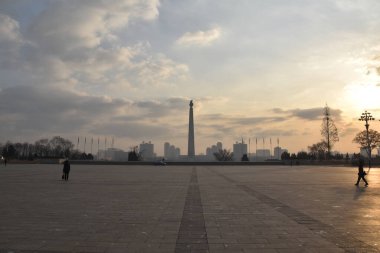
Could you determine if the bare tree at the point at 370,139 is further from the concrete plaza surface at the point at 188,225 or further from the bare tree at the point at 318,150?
the concrete plaza surface at the point at 188,225

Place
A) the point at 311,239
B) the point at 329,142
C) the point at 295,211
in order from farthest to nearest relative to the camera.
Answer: the point at 329,142 < the point at 295,211 < the point at 311,239

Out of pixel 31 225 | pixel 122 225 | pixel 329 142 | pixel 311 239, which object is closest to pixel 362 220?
pixel 311 239

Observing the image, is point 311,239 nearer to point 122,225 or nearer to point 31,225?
point 122,225

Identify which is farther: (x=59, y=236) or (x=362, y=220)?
(x=362, y=220)

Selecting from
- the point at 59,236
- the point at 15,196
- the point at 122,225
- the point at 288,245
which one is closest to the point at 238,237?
the point at 288,245

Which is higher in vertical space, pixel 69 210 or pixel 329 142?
pixel 329 142

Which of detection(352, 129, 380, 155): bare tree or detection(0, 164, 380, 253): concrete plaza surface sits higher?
detection(352, 129, 380, 155): bare tree

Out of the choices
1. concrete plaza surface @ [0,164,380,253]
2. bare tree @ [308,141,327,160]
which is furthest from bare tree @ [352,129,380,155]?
concrete plaza surface @ [0,164,380,253]

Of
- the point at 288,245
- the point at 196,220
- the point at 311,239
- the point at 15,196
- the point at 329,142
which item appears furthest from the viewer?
the point at 329,142

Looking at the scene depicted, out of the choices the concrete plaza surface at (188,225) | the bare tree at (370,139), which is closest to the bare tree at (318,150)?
the bare tree at (370,139)

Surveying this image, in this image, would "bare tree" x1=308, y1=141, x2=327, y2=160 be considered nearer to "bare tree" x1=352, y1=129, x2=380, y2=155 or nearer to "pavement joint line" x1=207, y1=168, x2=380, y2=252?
"bare tree" x1=352, y1=129, x2=380, y2=155

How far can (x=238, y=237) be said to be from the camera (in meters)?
7.32

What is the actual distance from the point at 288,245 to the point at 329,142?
74.6 meters

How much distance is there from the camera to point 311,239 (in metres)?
7.14
